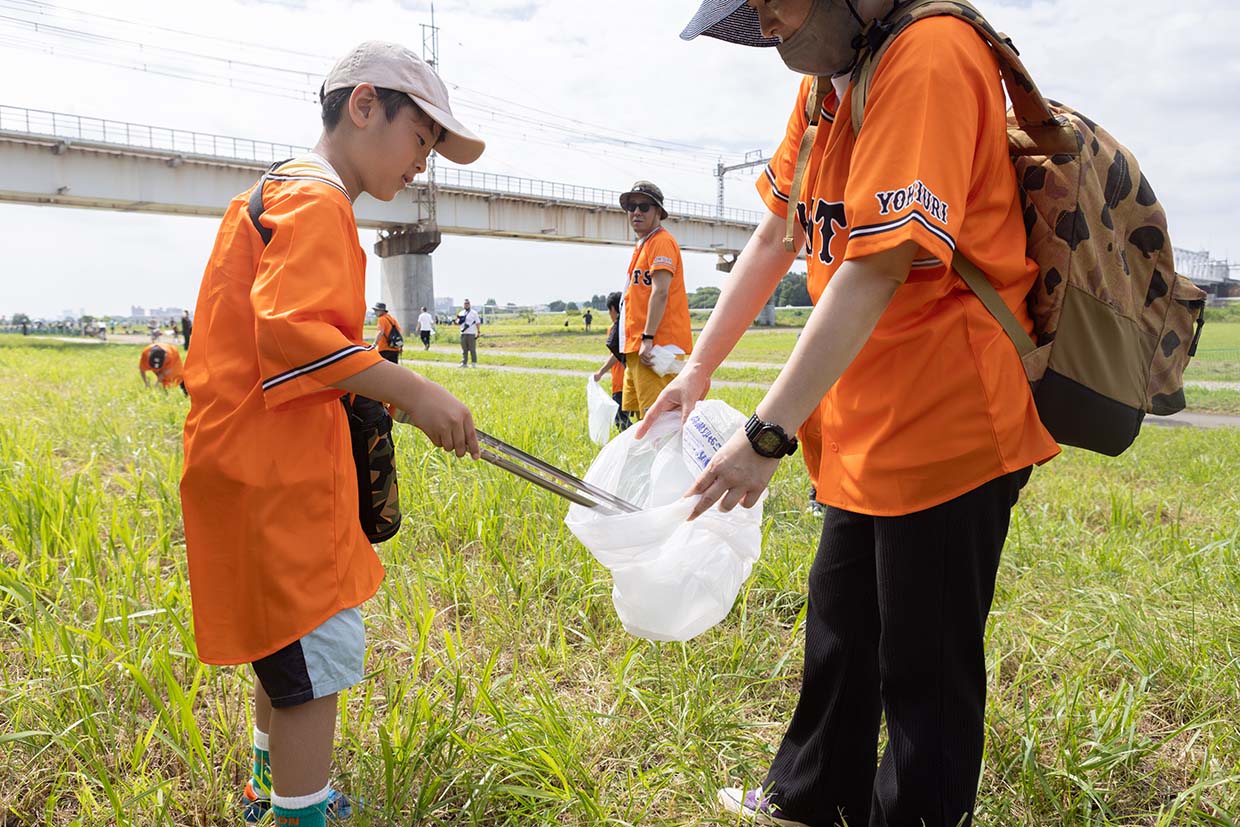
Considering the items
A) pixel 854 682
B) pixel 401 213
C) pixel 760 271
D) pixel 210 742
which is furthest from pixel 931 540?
pixel 401 213

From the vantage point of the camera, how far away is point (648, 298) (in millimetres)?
4750

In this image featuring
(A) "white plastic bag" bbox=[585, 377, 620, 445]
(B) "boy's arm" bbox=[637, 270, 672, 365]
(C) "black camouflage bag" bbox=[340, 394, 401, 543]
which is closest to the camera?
(C) "black camouflage bag" bbox=[340, 394, 401, 543]

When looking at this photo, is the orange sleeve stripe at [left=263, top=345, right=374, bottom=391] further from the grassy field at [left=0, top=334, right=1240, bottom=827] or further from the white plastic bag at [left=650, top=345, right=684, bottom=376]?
the white plastic bag at [left=650, top=345, right=684, bottom=376]

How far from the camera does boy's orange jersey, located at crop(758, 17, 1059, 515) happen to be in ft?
3.49

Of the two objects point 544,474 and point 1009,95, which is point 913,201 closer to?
point 1009,95

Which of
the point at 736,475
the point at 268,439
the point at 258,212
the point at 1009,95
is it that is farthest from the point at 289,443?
the point at 1009,95

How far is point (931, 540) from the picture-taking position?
1.25 metres

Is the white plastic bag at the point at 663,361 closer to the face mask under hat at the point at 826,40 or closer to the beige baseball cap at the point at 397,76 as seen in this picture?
the beige baseball cap at the point at 397,76

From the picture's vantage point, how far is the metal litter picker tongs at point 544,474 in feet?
5.21

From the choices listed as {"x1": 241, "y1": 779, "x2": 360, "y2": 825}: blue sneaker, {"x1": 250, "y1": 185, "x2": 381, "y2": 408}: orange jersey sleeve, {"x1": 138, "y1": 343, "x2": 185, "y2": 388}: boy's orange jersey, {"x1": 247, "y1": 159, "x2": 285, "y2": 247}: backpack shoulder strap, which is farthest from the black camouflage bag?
{"x1": 138, "y1": 343, "x2": 185, "y2": 388}: boy's orange jersey

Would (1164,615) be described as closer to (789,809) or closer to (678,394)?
(789,809)

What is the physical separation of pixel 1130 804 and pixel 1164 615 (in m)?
0.88

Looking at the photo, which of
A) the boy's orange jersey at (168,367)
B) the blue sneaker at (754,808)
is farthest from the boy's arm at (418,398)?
the boy's orange jersey at (168,367)

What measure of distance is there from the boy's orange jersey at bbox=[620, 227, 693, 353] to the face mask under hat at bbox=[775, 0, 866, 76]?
10.9ft
